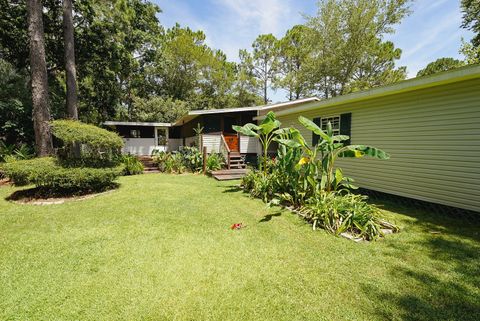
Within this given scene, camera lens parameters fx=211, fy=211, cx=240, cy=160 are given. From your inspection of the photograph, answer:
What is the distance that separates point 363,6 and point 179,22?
786 inches

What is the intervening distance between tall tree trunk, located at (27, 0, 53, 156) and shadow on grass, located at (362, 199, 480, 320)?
11099 millimetres

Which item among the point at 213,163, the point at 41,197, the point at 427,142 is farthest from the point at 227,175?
the point at 427,142

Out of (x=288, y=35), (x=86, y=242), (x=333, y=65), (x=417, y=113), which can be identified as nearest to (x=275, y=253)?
(x=86, y=242)

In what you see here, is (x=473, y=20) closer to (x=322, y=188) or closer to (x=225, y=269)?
(x=322, y=188)

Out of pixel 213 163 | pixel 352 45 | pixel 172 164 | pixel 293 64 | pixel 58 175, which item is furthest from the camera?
pixel 293 64

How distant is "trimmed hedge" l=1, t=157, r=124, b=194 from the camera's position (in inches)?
253

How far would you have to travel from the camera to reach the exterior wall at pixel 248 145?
13.8 metres

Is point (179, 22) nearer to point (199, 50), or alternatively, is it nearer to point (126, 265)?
point (199, 50)

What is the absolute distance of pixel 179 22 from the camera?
1014 inches

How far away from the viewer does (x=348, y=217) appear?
14.6ft

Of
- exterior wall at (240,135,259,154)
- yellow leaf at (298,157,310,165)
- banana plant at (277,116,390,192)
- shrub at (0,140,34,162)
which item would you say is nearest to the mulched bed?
shrub at (0,140,34,162)

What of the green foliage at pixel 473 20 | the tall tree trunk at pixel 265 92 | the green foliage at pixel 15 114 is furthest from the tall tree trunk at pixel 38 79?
the green foliage at pixel 473 20

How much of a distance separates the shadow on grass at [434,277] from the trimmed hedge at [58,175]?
25.9 ft

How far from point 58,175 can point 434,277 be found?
9.11 metres
